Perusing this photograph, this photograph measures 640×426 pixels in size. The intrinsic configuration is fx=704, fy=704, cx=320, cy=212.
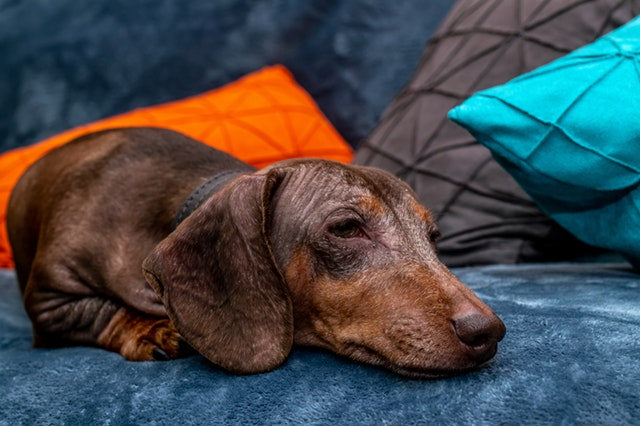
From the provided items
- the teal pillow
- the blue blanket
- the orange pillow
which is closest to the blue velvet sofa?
the blue blanket

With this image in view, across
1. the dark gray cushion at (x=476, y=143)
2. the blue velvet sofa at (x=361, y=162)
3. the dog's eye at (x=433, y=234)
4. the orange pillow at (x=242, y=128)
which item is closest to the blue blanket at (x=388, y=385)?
the blue velvet sofa at (x=361, y=162)

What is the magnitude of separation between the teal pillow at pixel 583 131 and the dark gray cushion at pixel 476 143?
41 centimetres

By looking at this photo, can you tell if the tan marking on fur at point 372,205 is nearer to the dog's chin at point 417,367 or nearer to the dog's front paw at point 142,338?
the dog's chin at point 417,367

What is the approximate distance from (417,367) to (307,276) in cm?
34

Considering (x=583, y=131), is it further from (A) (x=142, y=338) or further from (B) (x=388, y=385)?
(A) (x=142, y=338)

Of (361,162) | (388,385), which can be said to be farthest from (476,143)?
(388,385)

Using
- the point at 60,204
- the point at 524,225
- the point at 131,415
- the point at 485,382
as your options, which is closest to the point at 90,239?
the point at 60,204

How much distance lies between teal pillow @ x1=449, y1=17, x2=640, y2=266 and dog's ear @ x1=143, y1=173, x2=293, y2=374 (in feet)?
2.01

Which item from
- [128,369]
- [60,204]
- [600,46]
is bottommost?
[128,369]

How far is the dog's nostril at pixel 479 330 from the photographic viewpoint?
4.09ft

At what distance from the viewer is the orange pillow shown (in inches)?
113

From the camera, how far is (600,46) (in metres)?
1.75

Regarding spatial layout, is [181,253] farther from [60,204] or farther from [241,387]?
[60,204]

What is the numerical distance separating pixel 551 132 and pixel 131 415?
1.11 m
